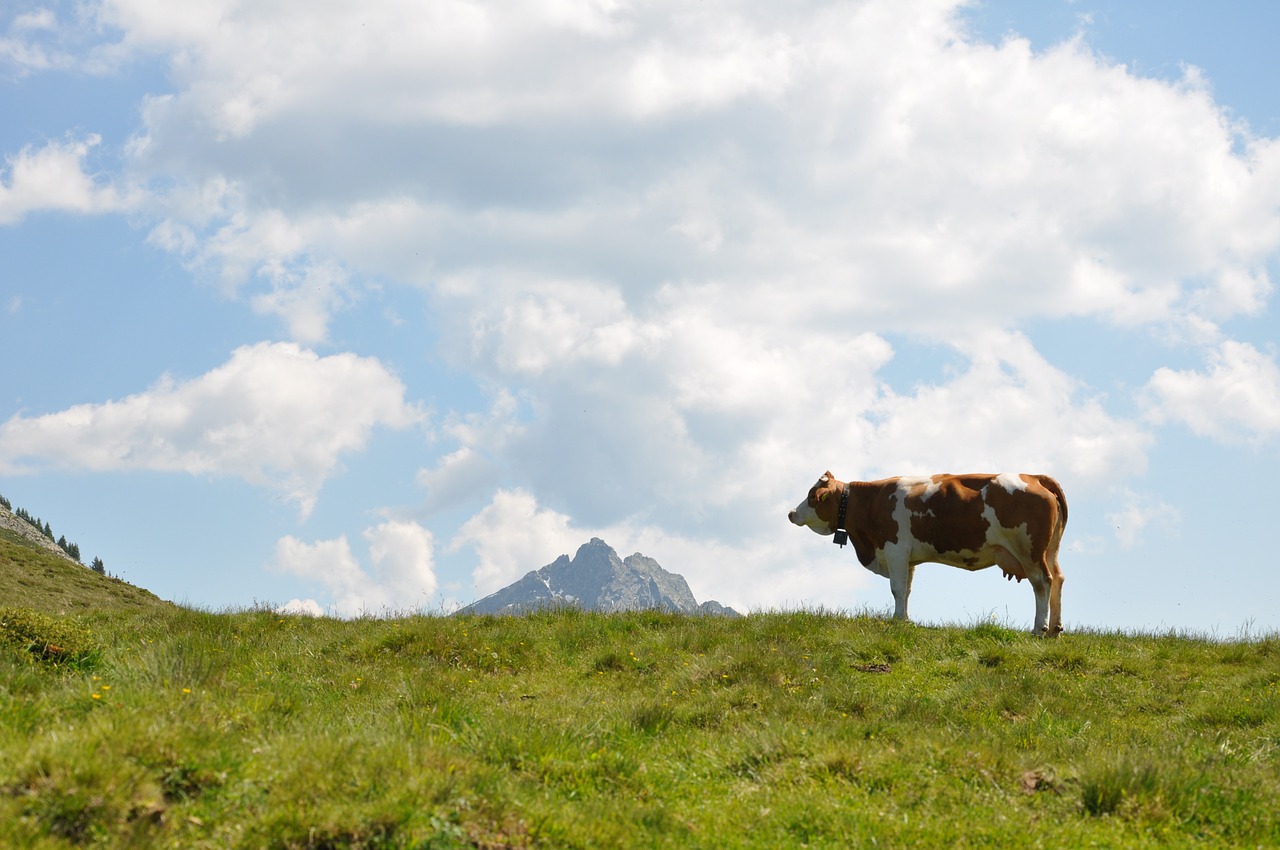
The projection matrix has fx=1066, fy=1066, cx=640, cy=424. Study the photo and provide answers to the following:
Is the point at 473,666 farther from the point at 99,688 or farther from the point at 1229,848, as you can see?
the point at 1229,848

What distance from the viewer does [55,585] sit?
5741 cm

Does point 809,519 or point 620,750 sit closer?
point 620,750

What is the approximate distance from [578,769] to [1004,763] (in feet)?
10.8

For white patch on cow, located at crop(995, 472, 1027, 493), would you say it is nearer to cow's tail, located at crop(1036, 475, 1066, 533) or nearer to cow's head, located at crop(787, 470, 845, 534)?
cow's tail, located at crop(1036, 475, 1066, 533)

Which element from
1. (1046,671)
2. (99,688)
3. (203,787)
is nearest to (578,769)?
(203,787)

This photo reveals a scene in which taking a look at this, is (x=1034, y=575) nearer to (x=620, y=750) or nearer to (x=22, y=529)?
(x=620, y=750)

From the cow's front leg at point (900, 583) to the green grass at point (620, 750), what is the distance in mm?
4394

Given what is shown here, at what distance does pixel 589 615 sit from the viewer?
1652 centimetres

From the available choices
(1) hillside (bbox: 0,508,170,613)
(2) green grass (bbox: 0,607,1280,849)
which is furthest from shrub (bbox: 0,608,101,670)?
(1) hillside (bbox: 0,508,170,613)

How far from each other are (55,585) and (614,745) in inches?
2294

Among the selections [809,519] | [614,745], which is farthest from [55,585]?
[614,745]

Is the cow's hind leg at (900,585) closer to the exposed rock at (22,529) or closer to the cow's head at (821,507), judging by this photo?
the cow's head at (821,507)

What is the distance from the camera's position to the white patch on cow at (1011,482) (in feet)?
57.6

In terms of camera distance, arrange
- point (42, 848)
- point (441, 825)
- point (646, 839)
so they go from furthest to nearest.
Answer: point (646, 839) < point (441, 825) < point (42, 848)
